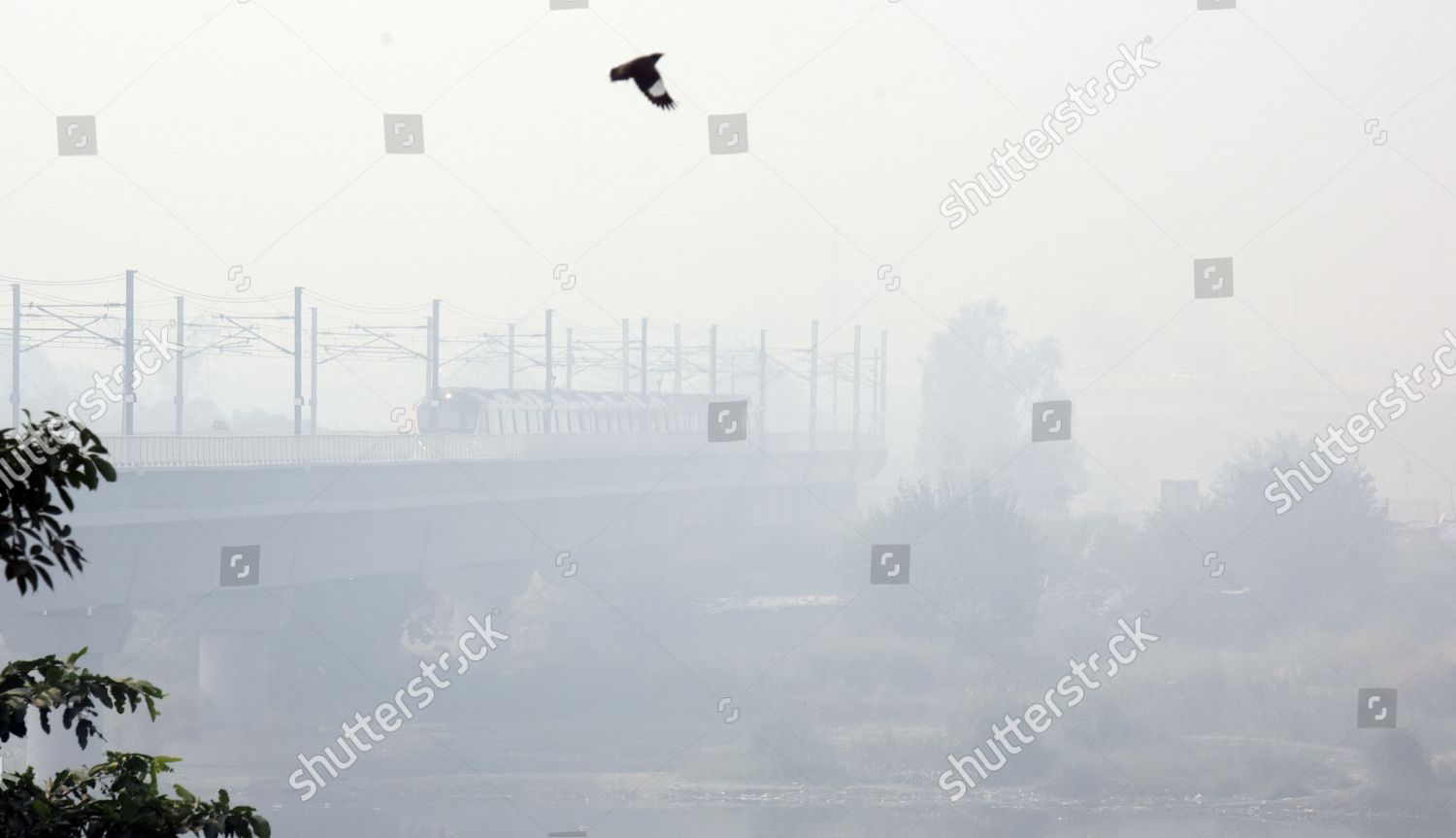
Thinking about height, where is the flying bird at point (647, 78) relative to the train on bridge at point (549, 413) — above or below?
below

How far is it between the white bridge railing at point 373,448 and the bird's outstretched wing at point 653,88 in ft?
106

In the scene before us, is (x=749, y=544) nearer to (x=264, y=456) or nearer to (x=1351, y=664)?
(x=1351, y=664)

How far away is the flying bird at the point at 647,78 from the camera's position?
8789 mm

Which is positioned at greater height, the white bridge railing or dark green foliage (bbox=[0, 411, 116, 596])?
the white bridge railing

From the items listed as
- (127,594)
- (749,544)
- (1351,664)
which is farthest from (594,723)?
(1351,664)

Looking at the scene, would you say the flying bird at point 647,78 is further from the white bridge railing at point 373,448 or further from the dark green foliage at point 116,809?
the white bridge railing at point 373,448

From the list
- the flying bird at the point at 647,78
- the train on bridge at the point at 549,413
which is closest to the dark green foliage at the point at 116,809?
the flying bird at the point at 647,78

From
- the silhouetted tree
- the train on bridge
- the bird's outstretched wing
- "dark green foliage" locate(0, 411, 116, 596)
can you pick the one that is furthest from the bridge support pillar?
"dark green foliage" locate(0, 411, 116, 596)

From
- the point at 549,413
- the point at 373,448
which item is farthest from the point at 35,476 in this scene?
the point at 549,413

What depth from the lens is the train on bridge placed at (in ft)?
232

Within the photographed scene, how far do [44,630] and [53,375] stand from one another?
91891 millimetres

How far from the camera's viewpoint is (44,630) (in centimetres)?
4406

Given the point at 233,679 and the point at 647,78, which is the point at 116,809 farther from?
the point at 233,679

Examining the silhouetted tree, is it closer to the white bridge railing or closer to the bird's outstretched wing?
the bird's outstretched wing
